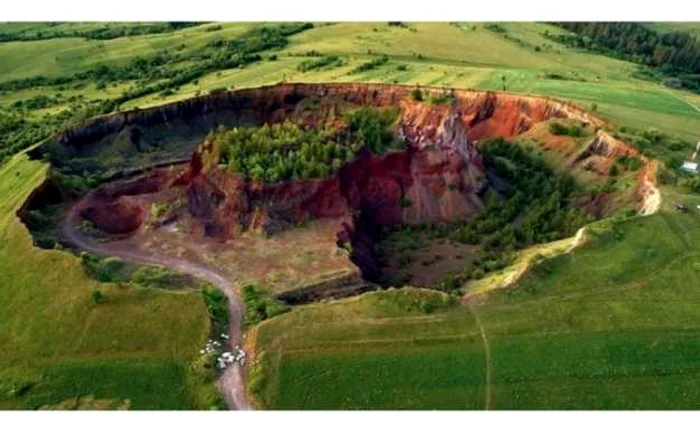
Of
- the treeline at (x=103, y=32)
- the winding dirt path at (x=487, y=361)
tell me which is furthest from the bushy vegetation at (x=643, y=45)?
the winding dirt path at (x=487, y=361)

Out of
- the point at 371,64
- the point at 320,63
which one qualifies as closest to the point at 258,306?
the point at 371,64

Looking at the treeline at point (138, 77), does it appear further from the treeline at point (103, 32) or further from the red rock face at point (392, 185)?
the red rock face at point (392, 185)

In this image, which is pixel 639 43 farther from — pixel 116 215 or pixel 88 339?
pixel 88 339

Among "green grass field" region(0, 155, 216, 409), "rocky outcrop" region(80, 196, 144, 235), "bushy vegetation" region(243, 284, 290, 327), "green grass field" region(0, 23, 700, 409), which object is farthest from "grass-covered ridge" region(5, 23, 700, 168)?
"bushy vegetation" region(243, 284, 290, 327)

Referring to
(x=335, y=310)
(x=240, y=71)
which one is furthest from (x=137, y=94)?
(x=335, y=310)

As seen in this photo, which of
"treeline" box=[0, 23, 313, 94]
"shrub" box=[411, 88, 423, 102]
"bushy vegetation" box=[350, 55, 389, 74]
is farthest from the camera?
"treeline" box=[0, 23, 313, 94]

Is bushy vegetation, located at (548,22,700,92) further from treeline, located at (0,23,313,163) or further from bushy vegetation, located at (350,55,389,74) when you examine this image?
treeline, located at (0,23,313,163)

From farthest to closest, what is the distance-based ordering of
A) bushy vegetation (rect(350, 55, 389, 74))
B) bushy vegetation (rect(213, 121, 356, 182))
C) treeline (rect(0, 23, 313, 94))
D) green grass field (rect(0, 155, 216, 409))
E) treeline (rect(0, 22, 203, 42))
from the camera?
treeline (rect(0, 22, 203, 42)), treeline (rect(0, 23, 313, 94)), bushy vegetation (rect(350, 55, 389, 74)), bushy vegetation (rect(213, 121, 356, 182)), green grass field (rect(0, 155, 216, 409))
